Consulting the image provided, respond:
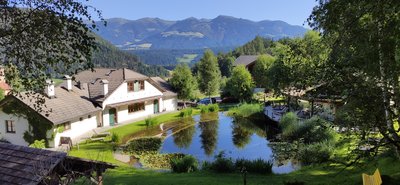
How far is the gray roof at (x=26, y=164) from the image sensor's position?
8594mm

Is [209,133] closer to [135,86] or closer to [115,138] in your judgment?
[115,138]

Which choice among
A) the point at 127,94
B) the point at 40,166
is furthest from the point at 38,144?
the point at 40,166

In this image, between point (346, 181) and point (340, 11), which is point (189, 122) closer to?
point (346, 181)

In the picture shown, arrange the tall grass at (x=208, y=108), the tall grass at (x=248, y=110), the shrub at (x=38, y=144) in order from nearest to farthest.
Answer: the shrub at (x=38, y=144), the tall grass at (x=248, y=110), the tall grass at (x=208, y=108)

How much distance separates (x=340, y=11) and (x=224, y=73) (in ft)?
341

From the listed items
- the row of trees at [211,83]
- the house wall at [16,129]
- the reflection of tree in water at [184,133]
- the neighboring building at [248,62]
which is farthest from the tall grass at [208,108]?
the neighboring building at [248,62]

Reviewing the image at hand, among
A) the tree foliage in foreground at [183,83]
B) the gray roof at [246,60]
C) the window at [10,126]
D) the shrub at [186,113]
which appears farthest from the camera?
the gray roof at [246,60]

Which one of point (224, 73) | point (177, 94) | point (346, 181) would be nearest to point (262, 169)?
point (346, 181)

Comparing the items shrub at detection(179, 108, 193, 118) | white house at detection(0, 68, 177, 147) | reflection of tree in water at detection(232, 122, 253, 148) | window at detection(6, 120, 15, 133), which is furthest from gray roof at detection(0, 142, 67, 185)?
shrub at detection(179, 108, 193, 118)

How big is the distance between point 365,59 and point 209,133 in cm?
2334

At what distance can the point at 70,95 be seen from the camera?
3253 centimetres

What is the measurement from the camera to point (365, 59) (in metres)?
8.48

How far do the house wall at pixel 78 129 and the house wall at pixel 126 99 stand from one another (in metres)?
1.90

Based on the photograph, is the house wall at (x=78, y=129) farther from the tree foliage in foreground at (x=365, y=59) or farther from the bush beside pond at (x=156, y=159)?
the tree foliage in foreground at (x=365, y=59)
